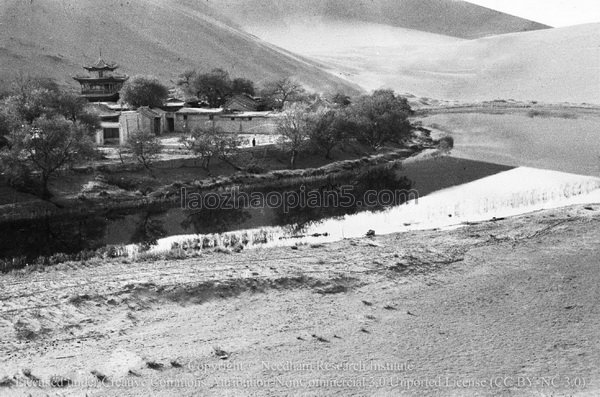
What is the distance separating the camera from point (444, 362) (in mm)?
11734

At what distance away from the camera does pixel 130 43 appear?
66.9 m

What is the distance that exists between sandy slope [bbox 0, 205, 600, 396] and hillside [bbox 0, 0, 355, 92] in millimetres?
40031

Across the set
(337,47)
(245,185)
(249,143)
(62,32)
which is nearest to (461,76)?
(337,47)

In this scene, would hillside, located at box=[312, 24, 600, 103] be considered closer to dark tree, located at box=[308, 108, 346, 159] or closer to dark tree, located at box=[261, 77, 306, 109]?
dark tree, located at box=[261, 77, 306, 109]

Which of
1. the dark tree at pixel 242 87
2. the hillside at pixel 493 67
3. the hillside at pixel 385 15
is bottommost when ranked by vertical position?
the dark tree at pixel 242 87

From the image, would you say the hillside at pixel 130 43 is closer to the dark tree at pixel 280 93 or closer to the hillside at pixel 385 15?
the dark tree at pixel 280 93

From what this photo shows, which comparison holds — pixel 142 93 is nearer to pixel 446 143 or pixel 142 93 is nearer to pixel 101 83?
pixel 101 83

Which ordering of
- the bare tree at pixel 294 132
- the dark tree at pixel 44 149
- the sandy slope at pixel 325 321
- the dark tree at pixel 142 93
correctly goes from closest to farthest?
the sandy slope at pixel 325 321, the dark tree at pixel 44 149, the bare tree at pixel 294 132, the dark tree at pixel 142 93

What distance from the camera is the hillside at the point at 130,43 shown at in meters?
56.6

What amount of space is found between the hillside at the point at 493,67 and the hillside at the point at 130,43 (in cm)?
1181

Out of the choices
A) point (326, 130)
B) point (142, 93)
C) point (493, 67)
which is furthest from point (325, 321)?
point (493, 67)

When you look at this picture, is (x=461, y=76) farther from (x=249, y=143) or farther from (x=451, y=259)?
(x=451, y=259)

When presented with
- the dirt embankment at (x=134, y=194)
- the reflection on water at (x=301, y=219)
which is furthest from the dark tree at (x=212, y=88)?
the reflection on water at (x=301, y=219)

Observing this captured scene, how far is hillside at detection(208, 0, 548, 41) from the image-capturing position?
143 metres
